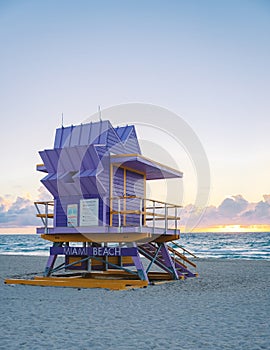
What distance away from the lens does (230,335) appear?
27.2ft

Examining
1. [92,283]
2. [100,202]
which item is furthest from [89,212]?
[92,283]

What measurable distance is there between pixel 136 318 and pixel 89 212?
22.2 ft

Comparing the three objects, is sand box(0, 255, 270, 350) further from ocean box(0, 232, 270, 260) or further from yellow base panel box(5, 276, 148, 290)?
ocean box(0, 232, 270, 260)

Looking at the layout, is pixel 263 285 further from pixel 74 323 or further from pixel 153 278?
pixel 74 323

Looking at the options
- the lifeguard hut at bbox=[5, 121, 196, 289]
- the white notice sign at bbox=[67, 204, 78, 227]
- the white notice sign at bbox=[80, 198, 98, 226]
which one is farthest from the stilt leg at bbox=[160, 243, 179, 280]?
the white notice sign at bbox=[67, 204, 78, 227]

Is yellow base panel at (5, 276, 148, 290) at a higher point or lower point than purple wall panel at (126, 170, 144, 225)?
lower

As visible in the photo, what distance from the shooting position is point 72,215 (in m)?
16.6

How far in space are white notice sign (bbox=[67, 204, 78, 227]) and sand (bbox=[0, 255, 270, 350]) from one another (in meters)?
2.39

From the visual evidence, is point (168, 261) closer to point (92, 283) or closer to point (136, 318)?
point (92, 283)

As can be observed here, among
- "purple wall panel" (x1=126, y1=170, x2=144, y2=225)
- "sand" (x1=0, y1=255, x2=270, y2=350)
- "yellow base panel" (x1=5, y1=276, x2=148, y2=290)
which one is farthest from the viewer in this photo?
"purple wall panel" (x1=126, y1=170, x2=144, y2=225)

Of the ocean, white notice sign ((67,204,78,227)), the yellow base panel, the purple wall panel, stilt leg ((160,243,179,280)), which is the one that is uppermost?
the purple wall panel

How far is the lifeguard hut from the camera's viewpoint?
52.1ft

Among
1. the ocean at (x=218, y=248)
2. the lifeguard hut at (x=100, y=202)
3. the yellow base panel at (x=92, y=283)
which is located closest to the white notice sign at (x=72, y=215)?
the lifeguard hut at (x=100, y=202)

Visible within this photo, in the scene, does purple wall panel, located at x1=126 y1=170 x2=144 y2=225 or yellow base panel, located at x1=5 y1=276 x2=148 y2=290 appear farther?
purple wall panel, located at x1=126 y1=170 x2=144 y2=225
